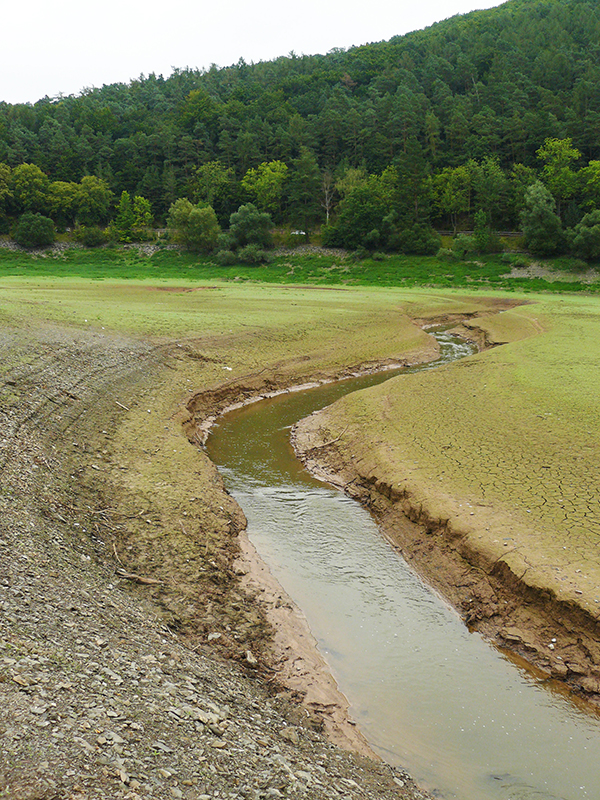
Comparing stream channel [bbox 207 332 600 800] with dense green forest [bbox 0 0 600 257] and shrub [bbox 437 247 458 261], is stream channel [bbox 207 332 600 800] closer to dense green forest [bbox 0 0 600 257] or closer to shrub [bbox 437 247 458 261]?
shrub [bbox 437 247 458 261]

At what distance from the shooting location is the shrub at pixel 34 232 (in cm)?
8744

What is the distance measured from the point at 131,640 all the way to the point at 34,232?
92.8 metres

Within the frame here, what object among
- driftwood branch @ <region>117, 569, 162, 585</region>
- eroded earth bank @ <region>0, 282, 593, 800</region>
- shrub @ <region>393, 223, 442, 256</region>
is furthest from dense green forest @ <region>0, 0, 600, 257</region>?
driftwood branch @ <region>117, 569, 162, 585</region>

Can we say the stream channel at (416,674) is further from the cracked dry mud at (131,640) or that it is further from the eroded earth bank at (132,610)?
the cracked dry mud at (131,640)

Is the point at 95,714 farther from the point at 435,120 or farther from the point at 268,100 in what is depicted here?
the point at 268,100

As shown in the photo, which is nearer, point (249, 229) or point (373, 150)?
point (249, 229)

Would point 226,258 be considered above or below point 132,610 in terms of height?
above

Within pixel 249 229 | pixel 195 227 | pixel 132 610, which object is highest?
pixel 195 227

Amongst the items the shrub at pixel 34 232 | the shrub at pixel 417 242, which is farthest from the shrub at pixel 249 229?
the shrub at pixel 34 232


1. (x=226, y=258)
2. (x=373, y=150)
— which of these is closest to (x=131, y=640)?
(x=226, y=258)

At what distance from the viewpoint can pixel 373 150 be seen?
103188mm

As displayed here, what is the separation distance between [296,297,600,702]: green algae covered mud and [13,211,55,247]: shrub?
81.6 meters

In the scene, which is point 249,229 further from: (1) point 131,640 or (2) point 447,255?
(1) point 131,640

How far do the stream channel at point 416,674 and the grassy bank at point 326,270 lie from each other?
50176 mm
